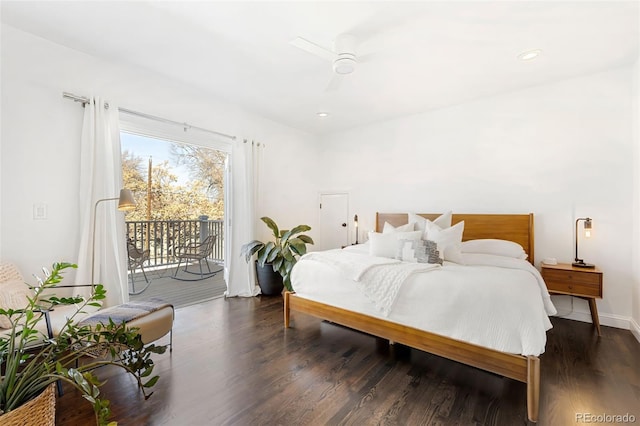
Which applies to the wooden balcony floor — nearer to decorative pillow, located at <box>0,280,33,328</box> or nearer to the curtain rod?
decorative pillow, located at <box>0,280,33,328</box>

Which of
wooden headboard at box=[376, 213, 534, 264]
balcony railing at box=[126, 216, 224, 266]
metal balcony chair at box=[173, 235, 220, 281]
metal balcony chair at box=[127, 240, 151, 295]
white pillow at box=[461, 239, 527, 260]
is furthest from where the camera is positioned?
metal balcony chair at box=[173, 235, 220, 281]

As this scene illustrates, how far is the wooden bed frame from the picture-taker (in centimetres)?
180

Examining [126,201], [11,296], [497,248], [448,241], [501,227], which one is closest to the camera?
[11,296]

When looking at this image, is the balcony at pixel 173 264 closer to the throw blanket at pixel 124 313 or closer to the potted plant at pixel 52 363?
the throw blanket at pixel 124 313

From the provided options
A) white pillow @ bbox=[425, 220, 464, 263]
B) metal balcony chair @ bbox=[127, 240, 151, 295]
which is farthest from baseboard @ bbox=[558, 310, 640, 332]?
metal balcony chair @ bbox=[127, 240, 151, 295]

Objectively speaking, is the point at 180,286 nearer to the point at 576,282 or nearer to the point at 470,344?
the point at 470,344

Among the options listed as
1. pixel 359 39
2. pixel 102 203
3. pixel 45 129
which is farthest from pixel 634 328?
pixel 45 129

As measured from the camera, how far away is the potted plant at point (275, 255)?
409 centimetres

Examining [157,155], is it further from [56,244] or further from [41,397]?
[41,397]

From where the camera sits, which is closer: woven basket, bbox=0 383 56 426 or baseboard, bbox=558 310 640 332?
woven basket, bbox=0 383 56 426

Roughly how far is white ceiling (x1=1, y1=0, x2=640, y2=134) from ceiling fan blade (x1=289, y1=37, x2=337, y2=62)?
225 mm

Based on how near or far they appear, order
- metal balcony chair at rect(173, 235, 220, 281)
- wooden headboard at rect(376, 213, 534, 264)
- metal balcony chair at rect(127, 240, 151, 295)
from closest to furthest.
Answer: wooden headboard at rect(376, 213, 534, 264) < metal balcony chair at rect(127, 240, 151, 295) < metal balcony chair at rect(173, 235, 220, 281)

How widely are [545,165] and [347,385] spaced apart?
3482 millimetres
